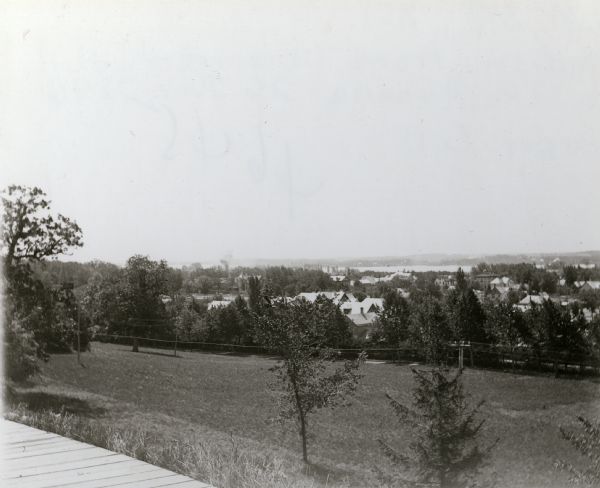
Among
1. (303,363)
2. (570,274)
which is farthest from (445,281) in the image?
(303,363)

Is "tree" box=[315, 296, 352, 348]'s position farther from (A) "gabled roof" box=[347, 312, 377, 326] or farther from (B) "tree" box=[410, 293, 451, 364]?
(B) "tree" box=[410, 293, 451, 364]

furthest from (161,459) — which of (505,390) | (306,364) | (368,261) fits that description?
(505,390)

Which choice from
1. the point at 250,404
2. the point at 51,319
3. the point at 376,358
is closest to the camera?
the point at 51,319

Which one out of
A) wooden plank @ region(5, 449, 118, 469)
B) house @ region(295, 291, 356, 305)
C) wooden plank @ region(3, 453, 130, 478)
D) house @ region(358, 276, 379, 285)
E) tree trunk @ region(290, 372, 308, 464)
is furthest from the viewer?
house @ region(358, 276, 379, 285)

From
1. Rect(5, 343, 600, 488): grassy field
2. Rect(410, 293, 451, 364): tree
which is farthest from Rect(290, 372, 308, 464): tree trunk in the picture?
Rect(410, 293, 451, 364): tree

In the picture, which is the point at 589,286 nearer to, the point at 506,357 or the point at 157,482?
the point at 506,357

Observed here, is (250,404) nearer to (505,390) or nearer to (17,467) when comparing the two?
(505,390)

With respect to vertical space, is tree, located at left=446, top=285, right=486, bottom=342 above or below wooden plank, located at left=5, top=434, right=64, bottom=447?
below
